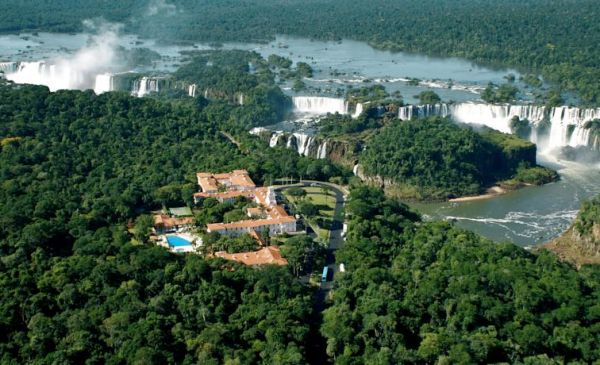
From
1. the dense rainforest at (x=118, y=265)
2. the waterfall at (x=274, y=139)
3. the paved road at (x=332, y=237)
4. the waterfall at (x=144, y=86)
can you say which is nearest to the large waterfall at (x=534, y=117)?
the waterfall at (x=274, y=139)

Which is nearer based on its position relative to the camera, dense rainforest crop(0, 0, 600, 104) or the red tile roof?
the red tile roof

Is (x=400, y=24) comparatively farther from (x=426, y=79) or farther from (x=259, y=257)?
(x=259, y=257)

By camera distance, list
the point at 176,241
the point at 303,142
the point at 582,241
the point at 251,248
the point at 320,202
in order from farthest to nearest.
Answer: the point at 303,142
the point at 320,202
the point at 582,241
the point at 176,241
the point at 251,248

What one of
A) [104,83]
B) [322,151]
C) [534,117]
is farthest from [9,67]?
[534,117]

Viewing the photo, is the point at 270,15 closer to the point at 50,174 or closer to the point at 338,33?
the point at 338,33

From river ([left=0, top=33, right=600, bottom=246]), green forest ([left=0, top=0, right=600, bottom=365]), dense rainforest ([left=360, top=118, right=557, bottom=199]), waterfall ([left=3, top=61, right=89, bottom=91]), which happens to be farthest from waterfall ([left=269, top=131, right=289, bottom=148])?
waterfall ([left=3, top=61, right=89, bottom=91])

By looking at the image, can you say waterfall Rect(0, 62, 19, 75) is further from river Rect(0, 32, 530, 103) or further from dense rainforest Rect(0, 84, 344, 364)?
dense rainforest Rect(0, 84, 344, 364)

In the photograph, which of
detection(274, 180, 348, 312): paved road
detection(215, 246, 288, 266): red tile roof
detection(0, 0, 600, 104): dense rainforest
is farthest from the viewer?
detection(0, 0, 600, 104): dense rainforest
